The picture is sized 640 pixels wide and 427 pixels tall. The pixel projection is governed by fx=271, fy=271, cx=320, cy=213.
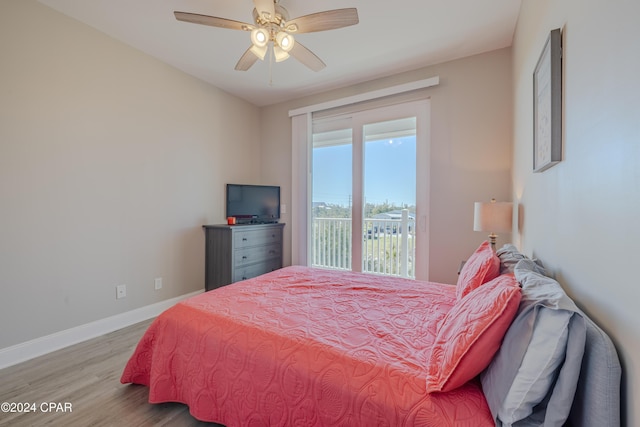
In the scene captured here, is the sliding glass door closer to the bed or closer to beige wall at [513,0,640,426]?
the bed

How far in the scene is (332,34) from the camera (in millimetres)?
2494

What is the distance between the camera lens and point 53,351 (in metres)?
2.20

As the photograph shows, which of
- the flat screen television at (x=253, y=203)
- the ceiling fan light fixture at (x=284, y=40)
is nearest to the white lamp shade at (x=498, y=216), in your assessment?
the ceiling fan light fixture at (x=284, y=40)

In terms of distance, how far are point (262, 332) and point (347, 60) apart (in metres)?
2.84

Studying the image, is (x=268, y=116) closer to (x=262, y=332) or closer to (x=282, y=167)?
(x=282, y=167)

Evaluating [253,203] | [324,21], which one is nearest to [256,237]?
[253,203]

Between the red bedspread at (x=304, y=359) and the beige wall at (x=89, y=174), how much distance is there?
1.22 meters

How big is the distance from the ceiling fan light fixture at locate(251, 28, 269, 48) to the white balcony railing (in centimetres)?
234

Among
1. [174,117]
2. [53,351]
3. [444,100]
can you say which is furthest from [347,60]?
[53,351]

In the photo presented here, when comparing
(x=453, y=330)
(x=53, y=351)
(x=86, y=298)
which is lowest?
(x=53, y=351)

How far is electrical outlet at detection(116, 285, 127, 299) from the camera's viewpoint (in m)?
2.66

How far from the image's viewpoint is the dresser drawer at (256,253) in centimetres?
334

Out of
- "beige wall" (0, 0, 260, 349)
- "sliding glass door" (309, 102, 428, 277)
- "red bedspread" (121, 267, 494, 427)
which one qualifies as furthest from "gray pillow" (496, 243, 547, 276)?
"beige wall" (0, 0, 260, 349)

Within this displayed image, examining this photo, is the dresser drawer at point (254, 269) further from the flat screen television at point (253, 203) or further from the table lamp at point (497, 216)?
the table lamp at point (497, 216)
